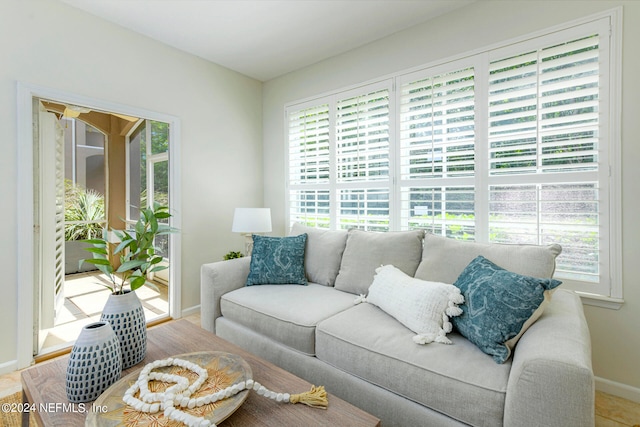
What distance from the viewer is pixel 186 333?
65.7 inches

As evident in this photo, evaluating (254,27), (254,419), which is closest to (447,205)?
(254,419)

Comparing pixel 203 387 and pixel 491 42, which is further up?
pixel 491 42

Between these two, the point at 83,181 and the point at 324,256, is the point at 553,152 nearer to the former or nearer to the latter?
the point at 324,256

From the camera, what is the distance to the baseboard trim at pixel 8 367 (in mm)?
2096

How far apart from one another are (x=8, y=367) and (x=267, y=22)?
323 centimetres

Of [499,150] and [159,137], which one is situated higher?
[159,137]

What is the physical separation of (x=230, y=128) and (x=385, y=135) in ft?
5.96

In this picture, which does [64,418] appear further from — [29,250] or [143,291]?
[143,291]

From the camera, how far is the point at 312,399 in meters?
1.09

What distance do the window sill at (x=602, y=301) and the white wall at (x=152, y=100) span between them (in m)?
3.17

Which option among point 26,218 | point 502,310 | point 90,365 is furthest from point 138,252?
point 502,310

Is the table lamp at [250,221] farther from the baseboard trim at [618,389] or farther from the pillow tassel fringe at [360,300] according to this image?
the baseboard trim at [618,389]

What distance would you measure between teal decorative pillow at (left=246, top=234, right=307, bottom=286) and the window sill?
1.87 m

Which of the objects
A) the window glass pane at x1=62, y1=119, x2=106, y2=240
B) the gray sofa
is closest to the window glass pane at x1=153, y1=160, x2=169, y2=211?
the window glass pane at x1=62, y1=119, x2=106, y2=240
